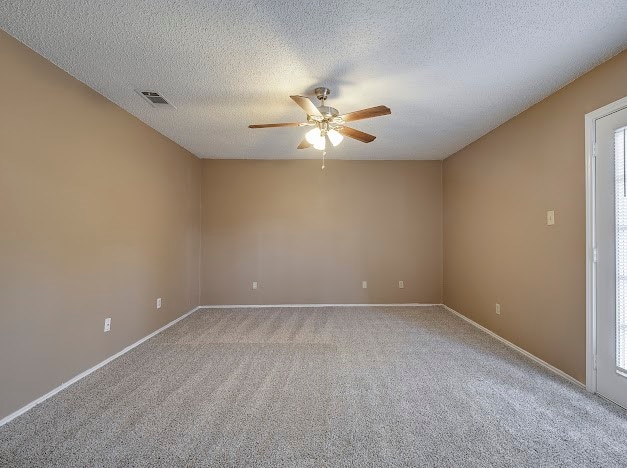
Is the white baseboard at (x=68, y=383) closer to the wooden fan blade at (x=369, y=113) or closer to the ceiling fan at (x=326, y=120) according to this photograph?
the ceiling fan at (x=326, y=120)

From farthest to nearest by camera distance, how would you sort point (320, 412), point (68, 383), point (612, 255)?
1. point (68, 383)
2. point (612, 255)
3. point (320, 412)

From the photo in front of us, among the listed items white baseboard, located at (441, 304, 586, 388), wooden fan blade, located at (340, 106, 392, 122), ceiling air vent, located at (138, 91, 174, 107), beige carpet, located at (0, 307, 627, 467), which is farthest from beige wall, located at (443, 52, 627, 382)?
ceiling air vent, located at (138, 91, 174, 107)

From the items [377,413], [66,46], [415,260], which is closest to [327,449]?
[377,413]

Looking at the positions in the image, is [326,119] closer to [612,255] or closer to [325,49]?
[325,49]

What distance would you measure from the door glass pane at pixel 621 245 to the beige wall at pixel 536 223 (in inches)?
9.7

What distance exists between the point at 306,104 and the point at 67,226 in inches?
83.7

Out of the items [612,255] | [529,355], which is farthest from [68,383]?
[612,255]

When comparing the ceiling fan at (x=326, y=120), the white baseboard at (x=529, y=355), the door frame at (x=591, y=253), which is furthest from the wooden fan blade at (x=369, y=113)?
the white baseboard at (x=529, y=355)

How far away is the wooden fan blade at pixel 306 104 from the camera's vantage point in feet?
6.88

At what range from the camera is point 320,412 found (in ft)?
6.40

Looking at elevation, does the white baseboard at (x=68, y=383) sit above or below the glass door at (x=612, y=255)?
below

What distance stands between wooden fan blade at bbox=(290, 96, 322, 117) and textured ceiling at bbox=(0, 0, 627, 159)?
286 mm

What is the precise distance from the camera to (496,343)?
324 cm

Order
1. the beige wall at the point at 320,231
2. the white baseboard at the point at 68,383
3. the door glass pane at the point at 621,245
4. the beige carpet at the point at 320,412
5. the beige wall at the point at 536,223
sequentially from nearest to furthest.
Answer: the beige carpet at the point at 320,412 < the white baseboard at the point at 68,383 < the door glass pane at the point at 621,245 < the beige wall at the point at 536,223 < the beige wall at the point at 320,231
